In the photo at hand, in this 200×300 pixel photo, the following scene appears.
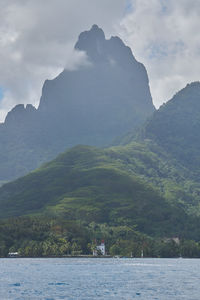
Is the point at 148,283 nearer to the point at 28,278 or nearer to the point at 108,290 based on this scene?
the point at 108,290

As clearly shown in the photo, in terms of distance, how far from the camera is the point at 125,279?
160m

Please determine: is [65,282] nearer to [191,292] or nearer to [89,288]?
[89,288]

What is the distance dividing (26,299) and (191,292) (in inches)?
1581

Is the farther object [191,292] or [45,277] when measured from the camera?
[45,277]

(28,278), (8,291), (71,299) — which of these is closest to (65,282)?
(28,278)

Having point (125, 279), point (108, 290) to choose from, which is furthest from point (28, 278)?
point (108, 290)

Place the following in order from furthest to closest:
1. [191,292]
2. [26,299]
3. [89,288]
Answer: [89,288] → [191,292] → [26,299]

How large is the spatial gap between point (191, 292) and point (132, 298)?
19522 millimetres

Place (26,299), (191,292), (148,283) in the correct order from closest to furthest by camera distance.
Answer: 1. (26,299)
2. (191,292)
3. (148,283)

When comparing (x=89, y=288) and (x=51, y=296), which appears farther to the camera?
(x=89, y=288)

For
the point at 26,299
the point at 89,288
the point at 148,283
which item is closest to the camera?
the point at 26,299

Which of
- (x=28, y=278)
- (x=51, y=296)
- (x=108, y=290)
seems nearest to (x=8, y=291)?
(x=51, y=296)

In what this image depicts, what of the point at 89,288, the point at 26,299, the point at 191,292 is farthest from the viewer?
the point at 89,288

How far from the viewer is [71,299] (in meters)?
108
